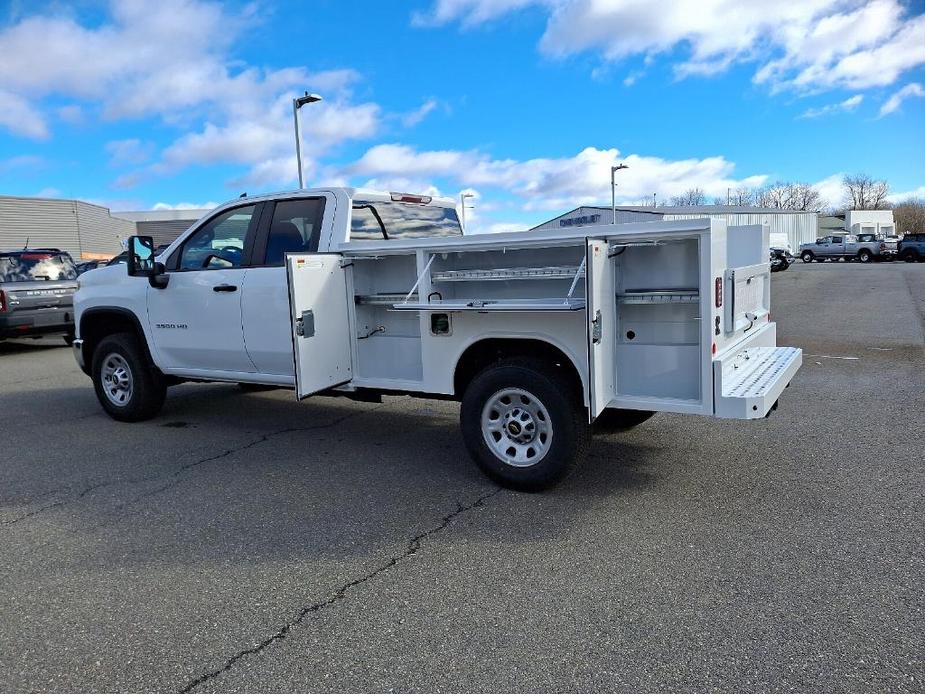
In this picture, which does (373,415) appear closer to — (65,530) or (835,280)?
(65,530)

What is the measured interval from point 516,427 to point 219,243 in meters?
3.31

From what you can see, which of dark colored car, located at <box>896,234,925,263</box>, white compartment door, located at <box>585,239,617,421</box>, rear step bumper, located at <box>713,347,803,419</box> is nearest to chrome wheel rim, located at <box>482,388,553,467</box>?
white compartment door, located at <box>585,239,617,421</box>

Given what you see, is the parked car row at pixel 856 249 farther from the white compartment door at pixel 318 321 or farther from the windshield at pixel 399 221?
the white compartment door at pixel 318 321

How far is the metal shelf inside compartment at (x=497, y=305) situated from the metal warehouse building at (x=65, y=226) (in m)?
35.4

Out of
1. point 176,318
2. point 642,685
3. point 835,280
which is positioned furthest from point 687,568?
point 835,280

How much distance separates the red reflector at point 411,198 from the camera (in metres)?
6.55

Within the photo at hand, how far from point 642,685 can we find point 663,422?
4145mm

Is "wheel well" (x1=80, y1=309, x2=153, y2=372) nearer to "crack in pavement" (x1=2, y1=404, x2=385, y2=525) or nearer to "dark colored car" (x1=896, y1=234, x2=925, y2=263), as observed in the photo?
"crack in pavement" (x1=2, y1=404, x2=385, y2=525)

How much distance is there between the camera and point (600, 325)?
4.37 metres

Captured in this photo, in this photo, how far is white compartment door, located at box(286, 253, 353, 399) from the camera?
5.20 m

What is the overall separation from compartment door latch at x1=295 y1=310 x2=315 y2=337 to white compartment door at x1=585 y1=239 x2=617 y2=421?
6.91ft

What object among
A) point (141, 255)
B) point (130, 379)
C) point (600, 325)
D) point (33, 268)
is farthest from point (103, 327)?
point (33, 268)

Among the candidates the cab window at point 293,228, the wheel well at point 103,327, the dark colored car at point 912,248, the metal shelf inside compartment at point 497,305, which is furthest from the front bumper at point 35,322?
the dark colored car at point 912,248

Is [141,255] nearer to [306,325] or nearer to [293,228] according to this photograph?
[293,228]
